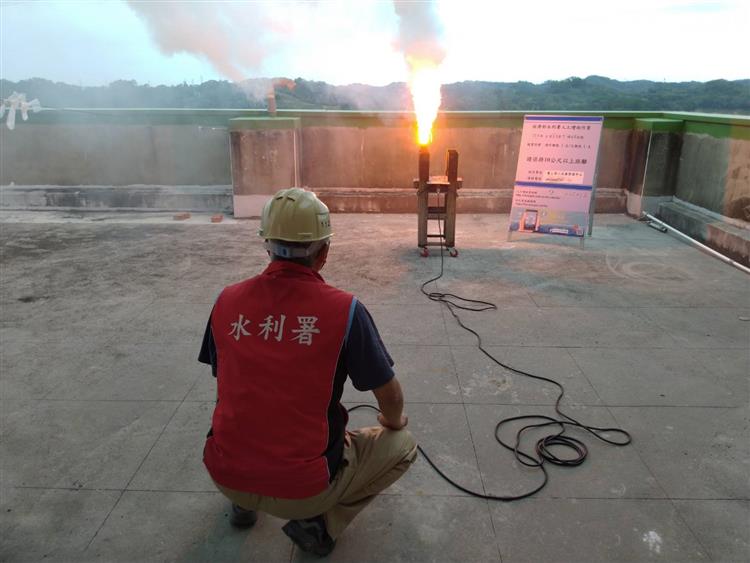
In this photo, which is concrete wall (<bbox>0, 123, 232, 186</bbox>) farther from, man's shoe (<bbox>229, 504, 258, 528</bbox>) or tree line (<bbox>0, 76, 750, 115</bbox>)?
man's shoe (<bbox>229, 504, 258, 528</bbox>)

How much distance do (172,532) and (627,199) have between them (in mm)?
9917

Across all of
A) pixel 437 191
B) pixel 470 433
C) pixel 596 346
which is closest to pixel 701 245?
pixel 437 191

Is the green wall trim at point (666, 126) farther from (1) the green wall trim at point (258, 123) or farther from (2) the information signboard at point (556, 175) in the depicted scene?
(1) the green wall trim at point (258, 123)

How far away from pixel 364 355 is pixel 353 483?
652mm

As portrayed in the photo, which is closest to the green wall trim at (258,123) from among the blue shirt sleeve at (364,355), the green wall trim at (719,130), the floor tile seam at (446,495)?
the green wall trim at (719,130)

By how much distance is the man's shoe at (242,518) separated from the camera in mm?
2930

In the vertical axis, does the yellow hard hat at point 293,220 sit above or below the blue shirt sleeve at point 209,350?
above

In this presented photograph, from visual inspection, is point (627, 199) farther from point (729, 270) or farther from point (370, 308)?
point (370, 308)

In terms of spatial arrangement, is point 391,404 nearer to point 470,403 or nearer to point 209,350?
point 209,350

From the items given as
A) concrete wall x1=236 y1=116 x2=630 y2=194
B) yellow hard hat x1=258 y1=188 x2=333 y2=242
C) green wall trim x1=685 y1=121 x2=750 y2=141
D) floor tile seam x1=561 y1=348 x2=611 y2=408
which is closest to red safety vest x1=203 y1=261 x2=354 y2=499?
yellow hard hat x1=258 y1=188 x2=333 y2=242

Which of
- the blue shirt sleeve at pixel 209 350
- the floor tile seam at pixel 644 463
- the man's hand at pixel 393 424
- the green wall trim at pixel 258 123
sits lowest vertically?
the floor tile seam at pixel 644 463

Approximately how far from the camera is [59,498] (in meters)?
3.20

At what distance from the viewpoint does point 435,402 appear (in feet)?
13.7

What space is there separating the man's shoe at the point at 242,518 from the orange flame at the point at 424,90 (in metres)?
6.48
